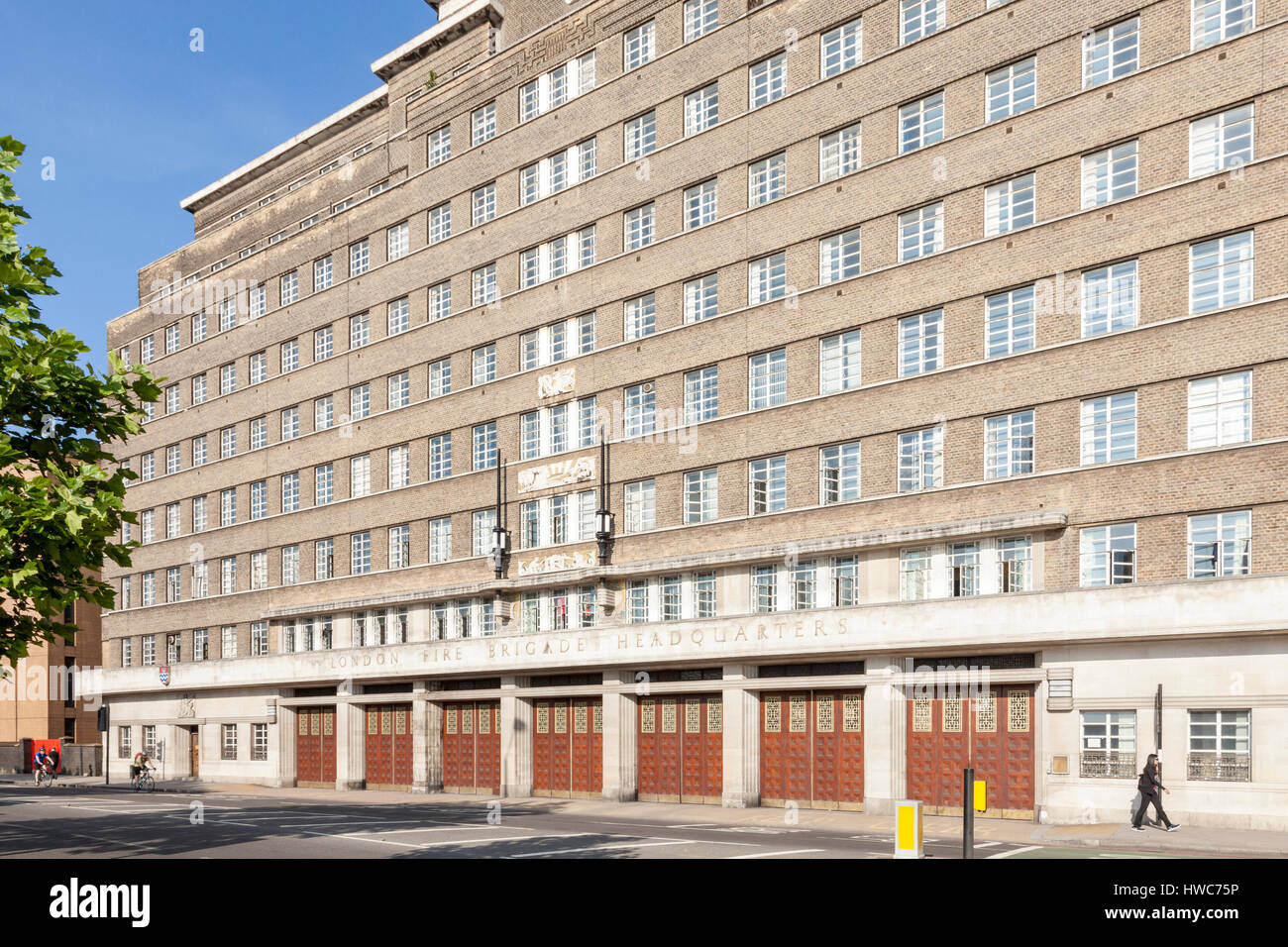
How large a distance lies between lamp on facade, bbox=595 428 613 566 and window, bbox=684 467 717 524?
9.83 feet

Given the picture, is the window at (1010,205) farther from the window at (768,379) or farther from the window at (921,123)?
the window at (768,379)

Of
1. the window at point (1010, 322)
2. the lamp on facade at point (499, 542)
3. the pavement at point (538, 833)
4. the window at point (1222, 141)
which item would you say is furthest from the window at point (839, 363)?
the lamp on facade at point (499, 542)

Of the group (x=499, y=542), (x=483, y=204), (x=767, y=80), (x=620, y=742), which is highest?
(x=767, y=80)

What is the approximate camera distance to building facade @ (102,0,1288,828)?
30.1 m

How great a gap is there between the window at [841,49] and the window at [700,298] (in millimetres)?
7160

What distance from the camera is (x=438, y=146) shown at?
52.9 metres

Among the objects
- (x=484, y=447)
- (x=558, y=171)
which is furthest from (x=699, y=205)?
(x=484, y=447)

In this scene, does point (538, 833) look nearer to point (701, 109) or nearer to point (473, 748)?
point (473, 748)

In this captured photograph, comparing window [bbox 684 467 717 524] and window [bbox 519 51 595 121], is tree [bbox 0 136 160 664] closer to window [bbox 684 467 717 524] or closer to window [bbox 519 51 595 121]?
window [bbox 684 467 717 524]

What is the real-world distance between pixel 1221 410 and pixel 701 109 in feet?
65.0

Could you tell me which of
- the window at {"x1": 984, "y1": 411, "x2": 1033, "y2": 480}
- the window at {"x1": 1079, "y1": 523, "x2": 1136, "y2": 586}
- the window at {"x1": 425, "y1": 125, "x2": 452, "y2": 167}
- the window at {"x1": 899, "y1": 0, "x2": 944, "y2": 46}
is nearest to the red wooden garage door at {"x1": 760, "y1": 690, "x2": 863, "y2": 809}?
the window at {"x1": 984, "y1": 411, "x2": 1033, "y2": 480}

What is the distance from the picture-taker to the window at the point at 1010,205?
34000 millimetres
